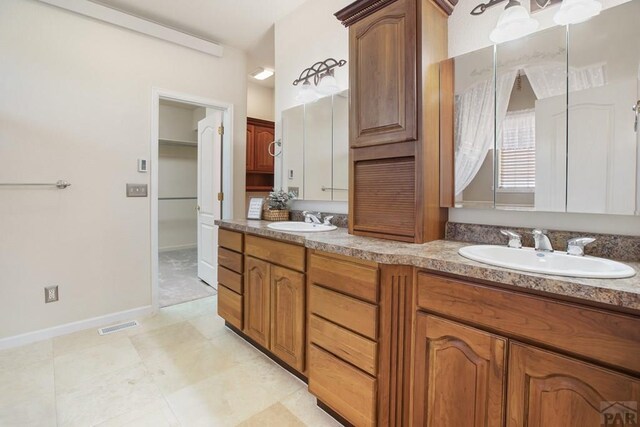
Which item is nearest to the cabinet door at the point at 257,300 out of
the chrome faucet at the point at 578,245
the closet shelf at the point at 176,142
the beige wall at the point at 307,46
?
the beige wall at the point at 307,46

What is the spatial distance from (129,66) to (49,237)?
1523 millimetres

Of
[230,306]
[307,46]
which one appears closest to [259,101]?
[307,46]

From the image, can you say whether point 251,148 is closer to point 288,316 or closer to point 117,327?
point 117,327

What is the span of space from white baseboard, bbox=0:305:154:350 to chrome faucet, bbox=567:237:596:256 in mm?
3087

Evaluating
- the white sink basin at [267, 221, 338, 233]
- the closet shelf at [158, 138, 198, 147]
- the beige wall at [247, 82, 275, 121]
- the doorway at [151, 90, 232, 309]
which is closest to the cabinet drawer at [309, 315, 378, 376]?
the white sink basin at [267, 221, 338, 233]

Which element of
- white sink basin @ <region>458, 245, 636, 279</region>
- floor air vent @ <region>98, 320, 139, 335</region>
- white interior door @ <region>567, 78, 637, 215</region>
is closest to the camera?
white sink basin @ <region>458, 245, 636, 279</region>

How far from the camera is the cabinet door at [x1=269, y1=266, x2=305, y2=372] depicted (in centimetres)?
166

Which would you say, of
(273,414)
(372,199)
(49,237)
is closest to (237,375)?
(273,414)

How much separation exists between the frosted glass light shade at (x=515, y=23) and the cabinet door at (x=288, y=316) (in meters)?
1.51

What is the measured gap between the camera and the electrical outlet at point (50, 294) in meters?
2.30

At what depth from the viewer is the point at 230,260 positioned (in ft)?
7.47

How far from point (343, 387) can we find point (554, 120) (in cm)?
148

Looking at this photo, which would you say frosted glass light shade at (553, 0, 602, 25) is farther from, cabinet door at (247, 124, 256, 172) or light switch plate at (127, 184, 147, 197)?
cabinet door at (247, 124, 256, 172)

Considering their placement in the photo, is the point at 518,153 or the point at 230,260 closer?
the point at 518,153
